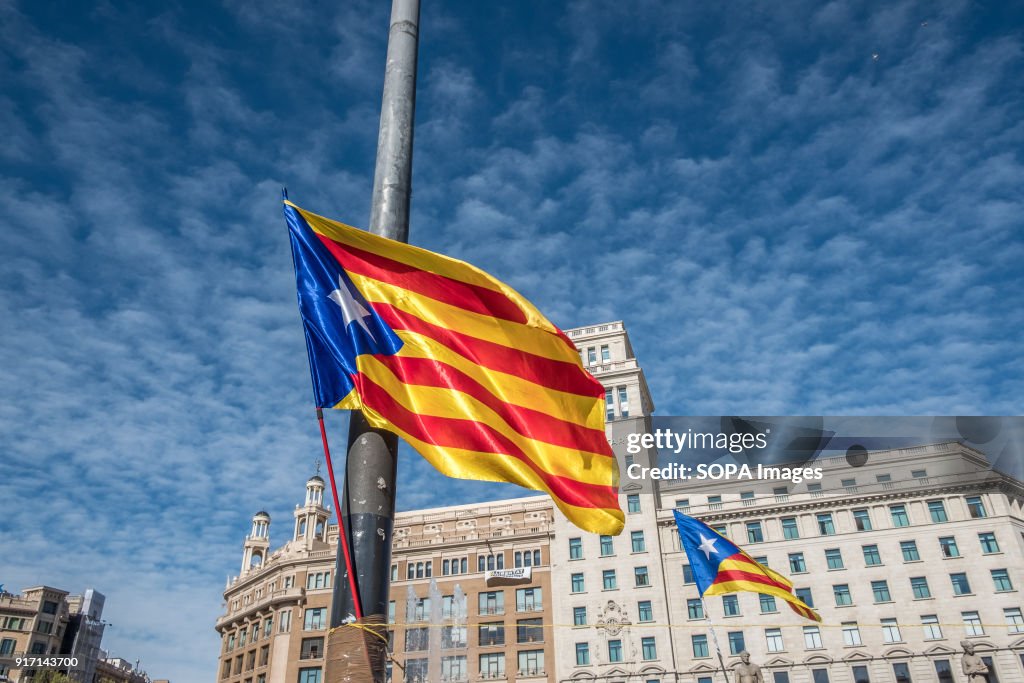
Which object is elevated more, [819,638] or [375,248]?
[819,638]

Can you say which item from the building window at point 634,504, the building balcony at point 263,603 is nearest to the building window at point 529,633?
the building window at point 634,504

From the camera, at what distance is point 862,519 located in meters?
63.0

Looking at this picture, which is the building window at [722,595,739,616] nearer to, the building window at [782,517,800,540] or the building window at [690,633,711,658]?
the building window at [690,633,711,658]

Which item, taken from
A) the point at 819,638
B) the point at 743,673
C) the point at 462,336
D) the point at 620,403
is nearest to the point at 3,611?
the point at 620,403

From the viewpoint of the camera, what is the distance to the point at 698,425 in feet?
51.7

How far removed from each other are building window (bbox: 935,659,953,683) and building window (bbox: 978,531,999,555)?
849 cm

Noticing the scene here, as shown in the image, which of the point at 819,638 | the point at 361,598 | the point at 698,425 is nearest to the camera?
the point at 361,598

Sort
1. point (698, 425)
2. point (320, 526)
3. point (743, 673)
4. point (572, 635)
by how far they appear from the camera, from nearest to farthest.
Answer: point (698, 425), point (743, 673), point (572, 635), point (320, 526)

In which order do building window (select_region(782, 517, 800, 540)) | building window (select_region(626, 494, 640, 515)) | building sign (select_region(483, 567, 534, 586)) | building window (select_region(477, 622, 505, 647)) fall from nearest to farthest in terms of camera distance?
building window (select_region(782, 517, 800, 540))
building window (select_region(477, 622, 505, 647))
building window (select_region(626, 494, 640, 515))
building sign (select_region(483, 567, 534, 586))

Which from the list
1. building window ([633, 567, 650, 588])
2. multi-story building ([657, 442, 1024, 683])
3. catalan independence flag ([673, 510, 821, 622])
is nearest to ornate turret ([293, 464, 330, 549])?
building window ([633, 567, 650, 588])

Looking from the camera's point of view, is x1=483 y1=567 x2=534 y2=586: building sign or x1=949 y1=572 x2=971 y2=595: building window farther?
x1=483 y1=567 x2=534 y2=586: building sign

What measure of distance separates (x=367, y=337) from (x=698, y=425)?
10007 mm

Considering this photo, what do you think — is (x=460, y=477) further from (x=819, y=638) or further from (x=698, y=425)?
(x=819, y=638)

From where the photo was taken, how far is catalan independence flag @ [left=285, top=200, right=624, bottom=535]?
6902 mm
